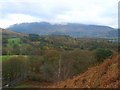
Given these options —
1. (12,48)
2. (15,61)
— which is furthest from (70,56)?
(12,48)

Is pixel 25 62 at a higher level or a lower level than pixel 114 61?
lower

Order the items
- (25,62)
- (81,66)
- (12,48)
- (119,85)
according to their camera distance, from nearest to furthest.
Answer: (119,85) → (81,66) → (25,62) → (12,48)

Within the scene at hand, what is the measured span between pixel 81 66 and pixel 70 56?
4.31m

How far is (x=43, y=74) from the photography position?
46156mm

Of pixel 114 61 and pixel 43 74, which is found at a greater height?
pixel 114 61

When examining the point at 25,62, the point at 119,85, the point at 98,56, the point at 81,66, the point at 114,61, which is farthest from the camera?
the point at 25,62

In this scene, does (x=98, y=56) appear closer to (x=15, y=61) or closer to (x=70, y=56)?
(x=70, y=56)

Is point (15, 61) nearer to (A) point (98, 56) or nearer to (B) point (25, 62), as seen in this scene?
(B) point (25, 62)

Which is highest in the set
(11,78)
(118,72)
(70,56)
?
(118,72)

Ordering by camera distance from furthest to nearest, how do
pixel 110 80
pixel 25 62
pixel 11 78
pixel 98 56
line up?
pixel 25 62, pixel 11 78, pixel 98 56, pixel 110 80

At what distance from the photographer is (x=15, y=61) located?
4662 centimetres

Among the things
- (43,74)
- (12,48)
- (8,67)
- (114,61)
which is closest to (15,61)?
(8,67)

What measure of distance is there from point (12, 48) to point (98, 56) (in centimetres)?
3830

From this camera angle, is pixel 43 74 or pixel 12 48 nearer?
pixel 43 74
